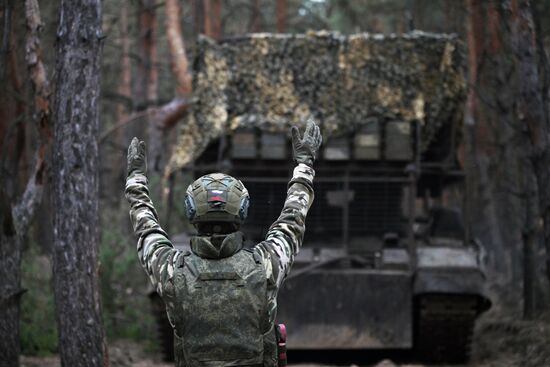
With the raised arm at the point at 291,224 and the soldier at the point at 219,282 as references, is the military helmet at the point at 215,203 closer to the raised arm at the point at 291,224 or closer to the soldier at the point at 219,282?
the soldier at the point at 219,282

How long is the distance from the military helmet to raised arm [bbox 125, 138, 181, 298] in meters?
0.21

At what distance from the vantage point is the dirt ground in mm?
10642

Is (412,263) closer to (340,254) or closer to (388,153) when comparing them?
(340,254)

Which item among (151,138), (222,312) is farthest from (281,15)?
(222,312)

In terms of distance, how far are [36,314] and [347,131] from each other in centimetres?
431

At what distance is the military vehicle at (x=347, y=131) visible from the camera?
12414 millimetres

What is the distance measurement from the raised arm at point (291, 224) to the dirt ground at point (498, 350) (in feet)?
19.1

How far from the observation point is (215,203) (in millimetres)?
4430

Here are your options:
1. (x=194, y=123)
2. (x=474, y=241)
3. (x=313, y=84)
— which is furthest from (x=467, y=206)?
(x=194, y=123)

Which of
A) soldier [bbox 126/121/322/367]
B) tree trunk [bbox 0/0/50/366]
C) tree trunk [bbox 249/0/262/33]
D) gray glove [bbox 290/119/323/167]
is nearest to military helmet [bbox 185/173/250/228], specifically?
soldier [bbox 126/121/322/367]

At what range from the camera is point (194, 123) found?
13016 mm

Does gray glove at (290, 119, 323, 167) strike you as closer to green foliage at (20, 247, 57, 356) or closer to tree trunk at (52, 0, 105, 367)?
tree trunk at (52, 0, 105, 367)

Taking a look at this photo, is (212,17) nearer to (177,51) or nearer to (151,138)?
(177,51)

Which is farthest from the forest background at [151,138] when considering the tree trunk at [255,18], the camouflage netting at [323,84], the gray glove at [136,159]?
the gray glove at [136,159]
